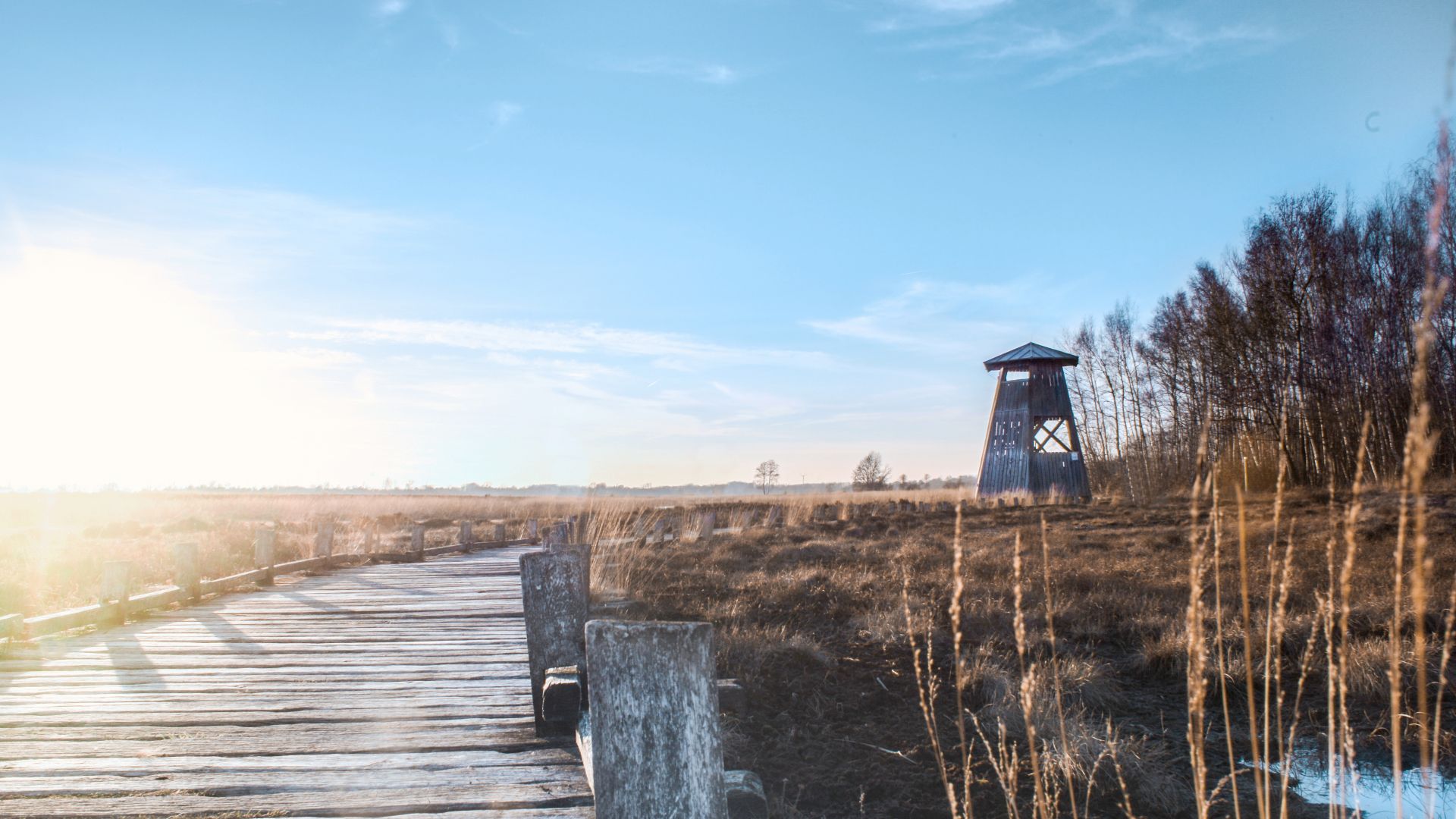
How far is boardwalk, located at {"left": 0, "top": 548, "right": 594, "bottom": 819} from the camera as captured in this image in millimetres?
3404

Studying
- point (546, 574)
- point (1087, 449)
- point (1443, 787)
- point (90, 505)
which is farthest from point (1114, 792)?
point (90, 505)

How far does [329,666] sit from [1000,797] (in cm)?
438

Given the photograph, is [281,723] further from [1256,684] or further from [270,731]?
[1256,684]

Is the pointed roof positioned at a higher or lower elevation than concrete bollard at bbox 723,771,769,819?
higher

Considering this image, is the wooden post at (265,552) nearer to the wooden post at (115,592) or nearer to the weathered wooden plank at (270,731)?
the wooden post at (115,592)

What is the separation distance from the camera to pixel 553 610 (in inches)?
179

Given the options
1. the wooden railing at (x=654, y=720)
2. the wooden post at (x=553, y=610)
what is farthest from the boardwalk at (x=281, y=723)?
the wooden railing at (x=654, y=720)

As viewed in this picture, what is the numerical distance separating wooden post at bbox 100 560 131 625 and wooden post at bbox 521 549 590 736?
5.39m

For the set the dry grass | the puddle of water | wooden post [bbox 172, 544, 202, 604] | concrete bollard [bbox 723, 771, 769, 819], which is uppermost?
wooden post [bbox 172, 544, 202, 604]

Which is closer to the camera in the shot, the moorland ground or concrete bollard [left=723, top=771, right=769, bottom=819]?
concrete bollard [left=723, top=771, right=769, bottom=819]

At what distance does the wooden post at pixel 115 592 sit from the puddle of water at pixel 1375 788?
29.8 ft

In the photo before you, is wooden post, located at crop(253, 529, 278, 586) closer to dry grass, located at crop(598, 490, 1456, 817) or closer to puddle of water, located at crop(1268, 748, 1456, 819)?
dry grass, located at crop(598, 490, 1456, 817)

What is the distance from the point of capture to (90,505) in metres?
41.6

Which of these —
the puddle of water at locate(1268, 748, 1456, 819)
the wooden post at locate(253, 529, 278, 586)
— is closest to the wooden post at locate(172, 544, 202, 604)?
the wooden post at locate(253, 529, 278, 586)
